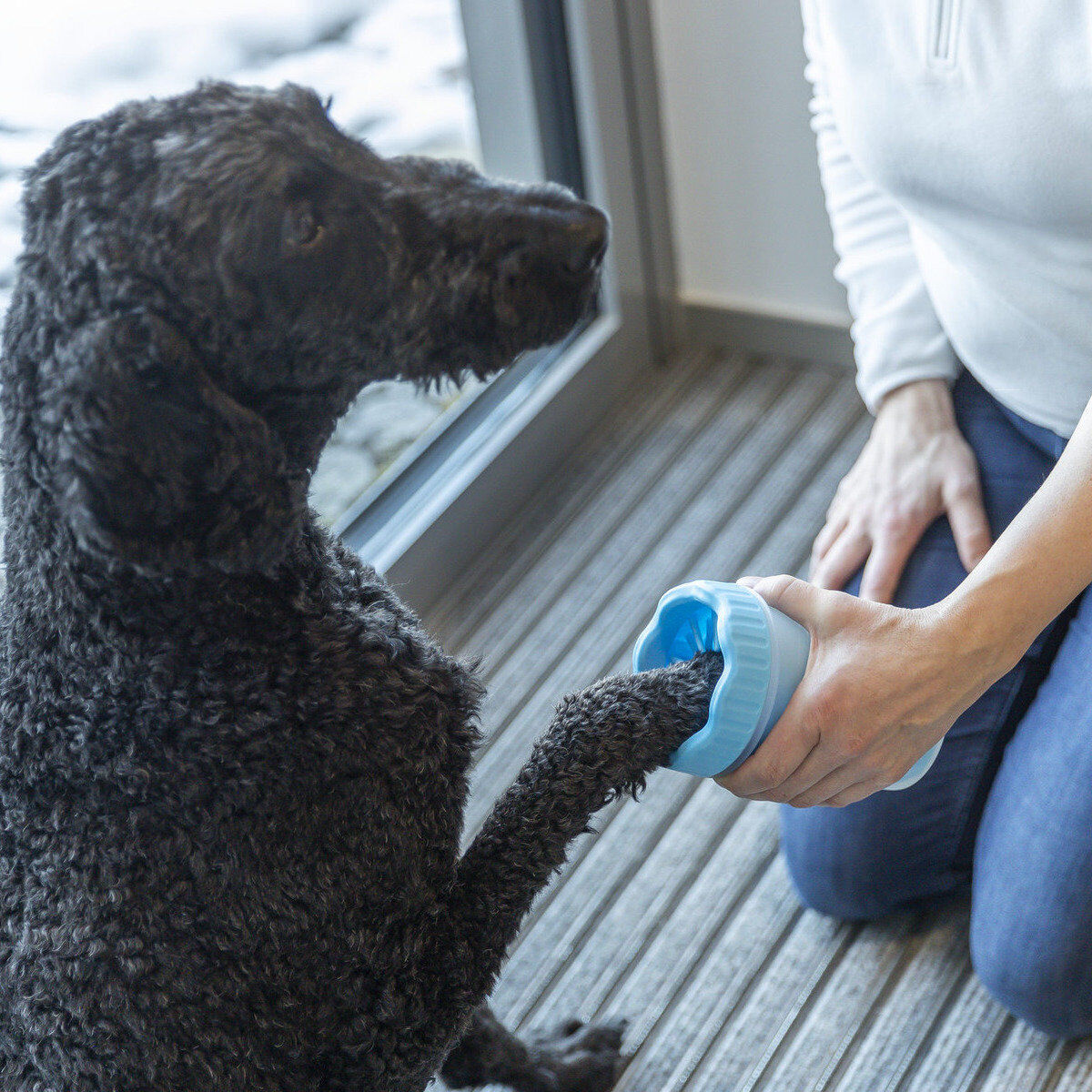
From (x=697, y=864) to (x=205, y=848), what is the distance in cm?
70

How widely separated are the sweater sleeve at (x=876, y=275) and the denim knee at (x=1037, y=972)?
1.71 feet

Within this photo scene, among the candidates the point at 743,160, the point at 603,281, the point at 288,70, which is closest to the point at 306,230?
the point at 288,70

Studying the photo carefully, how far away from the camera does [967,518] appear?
1.18m

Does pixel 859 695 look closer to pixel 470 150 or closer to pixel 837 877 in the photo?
pixel 837 877

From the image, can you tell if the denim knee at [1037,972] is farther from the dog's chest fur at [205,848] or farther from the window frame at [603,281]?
the window frame at [603,281]

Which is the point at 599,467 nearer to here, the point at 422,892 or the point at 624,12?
the point at 624,12

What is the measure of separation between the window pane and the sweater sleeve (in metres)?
0.45

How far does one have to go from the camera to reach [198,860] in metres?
0.78

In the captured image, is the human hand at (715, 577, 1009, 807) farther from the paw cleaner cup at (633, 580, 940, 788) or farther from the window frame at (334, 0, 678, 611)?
the window frame at (334, 0, 678, 611)

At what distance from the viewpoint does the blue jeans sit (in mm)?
1061

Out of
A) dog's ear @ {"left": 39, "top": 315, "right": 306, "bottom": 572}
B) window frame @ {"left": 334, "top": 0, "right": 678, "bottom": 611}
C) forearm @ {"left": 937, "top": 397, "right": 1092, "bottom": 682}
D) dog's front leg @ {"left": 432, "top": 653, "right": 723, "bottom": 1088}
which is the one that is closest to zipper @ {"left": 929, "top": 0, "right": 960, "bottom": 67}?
forearm @ {"left": 937, "top": 397, "right": 1092, "bottom": 682}

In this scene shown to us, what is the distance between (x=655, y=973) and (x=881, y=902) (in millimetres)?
230

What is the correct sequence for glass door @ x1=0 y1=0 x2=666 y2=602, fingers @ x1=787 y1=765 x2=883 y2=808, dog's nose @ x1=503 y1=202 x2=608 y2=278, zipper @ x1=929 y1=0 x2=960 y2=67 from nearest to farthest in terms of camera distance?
dog's nose @ x1=503 y1=202 x2=608 y2=278 → fingers @ x1=787 y1=765 x2=883 y2=808 → zipper @ x1=929 y1=0 x2=960 y2=67 → glass door @ x1=0 y1=0 x2=666 y2=602

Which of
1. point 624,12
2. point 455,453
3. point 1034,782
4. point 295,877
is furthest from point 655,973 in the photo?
point 624,12
